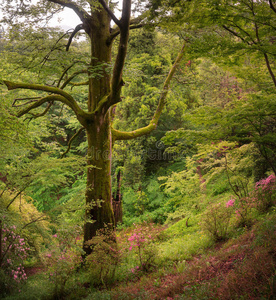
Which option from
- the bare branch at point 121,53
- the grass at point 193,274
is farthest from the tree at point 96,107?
the grass at point 193,274

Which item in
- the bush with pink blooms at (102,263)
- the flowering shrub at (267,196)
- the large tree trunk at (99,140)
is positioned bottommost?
the bush with pink blooms at (102,263)

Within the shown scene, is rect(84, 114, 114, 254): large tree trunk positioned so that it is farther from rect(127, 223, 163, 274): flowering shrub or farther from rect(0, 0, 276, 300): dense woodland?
rect(127, 223, 163, 274): flowering shrub

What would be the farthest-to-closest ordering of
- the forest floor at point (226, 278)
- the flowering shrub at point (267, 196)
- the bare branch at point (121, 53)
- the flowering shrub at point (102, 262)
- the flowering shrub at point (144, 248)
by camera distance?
the flowering shrub at point (267, 196), the flowering shrub at point (144, 248), the flowering shrub at point (102, 262), the bare branch at point (121, 53), the forest floor at point (226, 278)

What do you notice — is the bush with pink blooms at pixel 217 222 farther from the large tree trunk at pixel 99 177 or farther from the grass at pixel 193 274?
the large tree trunk at pixel 99 177

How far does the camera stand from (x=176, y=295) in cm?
328

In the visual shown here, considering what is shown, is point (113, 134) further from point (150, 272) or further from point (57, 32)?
point (150, 272)

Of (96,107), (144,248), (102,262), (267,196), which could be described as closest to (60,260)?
(102,262)

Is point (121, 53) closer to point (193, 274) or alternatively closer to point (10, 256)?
point (193, 274)

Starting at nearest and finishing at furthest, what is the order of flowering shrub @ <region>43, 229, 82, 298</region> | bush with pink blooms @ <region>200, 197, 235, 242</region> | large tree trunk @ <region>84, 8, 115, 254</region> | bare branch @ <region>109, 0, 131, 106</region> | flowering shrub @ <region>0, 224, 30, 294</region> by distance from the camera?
bare branch @ <region>109, 0, 131, 106</region> → flowering shrub @ <region>43, 229, 82, 298</region> → flowering shrub @ <region>0, 224, 30, 294</region> → bush with pink blooms @ <region>200, 197, 235, 242</region> → large tree trunk @ <region>84, 8, 115, 254</region>

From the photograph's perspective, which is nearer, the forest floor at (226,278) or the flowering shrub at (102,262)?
the forest floor at (226,278)

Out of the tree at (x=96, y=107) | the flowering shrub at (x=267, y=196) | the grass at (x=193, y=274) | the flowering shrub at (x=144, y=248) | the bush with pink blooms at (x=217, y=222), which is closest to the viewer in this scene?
the grass at (x=193, y=274)

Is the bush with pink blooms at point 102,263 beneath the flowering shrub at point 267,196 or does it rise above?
beneath

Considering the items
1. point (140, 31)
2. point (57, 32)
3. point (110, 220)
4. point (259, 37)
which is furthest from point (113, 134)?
point (140, 31)

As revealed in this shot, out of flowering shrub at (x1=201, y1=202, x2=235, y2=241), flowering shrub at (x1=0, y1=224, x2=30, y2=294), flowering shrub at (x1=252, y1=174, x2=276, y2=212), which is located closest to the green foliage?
flowering shrub at (x1=201, y1=202, x2=235, y2=241)
